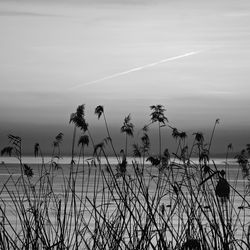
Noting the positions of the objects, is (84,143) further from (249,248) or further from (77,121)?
Answer: (249,248)

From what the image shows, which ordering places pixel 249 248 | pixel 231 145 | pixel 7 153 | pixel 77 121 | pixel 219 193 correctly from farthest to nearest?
pixel 231 145 → pixel 7 153 → pixel 77 121 → pixel 249 248 → pixel 219 193

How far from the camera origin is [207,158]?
580cm

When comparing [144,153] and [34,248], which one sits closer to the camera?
[34,248]

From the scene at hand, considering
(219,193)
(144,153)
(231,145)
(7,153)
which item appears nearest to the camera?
(219,193)

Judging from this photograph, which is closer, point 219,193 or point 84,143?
point 219,193

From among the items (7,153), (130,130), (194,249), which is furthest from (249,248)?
(7,153)

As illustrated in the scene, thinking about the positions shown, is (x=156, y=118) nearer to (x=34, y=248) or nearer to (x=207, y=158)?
(x=207, y=158)

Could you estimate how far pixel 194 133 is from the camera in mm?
6359

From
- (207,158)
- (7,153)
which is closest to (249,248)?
(207,158)

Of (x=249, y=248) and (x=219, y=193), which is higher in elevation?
(x=219, y=193)

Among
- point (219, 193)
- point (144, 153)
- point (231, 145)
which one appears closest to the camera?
point (219, 193)

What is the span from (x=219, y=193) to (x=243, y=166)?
3.10m

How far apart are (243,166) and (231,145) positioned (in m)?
0.37

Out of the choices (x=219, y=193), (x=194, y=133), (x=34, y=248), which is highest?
(x=194, y=133)
